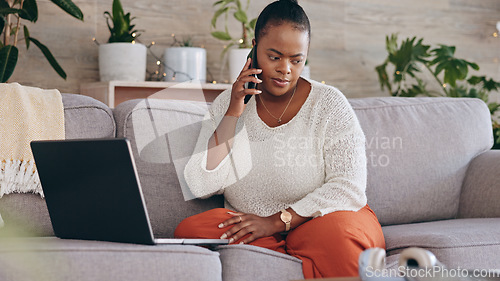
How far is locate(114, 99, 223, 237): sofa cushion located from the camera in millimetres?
1837

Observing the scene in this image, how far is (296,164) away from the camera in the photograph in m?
1.72

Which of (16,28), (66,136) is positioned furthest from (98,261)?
(16,28)

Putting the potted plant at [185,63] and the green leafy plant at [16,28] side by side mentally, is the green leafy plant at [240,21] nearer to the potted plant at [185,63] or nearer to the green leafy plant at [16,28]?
the potted plant at [185,63]

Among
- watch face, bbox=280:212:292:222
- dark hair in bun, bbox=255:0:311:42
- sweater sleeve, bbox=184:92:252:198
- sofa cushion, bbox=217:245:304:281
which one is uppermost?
dark hair in bun, bbox=255:0:311:42

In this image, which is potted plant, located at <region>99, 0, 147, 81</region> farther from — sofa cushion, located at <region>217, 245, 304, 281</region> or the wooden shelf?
sofa cushion, located at <region>217, 245, 304, 281</region>

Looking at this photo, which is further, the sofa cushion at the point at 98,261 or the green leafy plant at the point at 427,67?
the green leafy plant at the point at 427,67

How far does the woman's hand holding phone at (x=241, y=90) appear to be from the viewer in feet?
5.58

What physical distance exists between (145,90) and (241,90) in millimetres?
1353

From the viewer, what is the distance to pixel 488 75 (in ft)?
13.3

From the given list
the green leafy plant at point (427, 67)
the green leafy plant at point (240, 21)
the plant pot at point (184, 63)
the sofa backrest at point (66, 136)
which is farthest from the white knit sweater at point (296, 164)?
the green leafy plant at point (427, 67)

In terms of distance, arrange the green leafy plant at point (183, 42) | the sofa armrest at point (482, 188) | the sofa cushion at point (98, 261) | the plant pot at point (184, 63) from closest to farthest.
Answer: the sofa cushion at point (98, 261)
the sofa armrest at point (482, 188)
the plant pot at point (184, 63)
the green leafy plant at point (183, 42)

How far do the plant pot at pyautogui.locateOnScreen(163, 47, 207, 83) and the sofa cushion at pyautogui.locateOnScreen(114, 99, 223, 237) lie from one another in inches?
40.2

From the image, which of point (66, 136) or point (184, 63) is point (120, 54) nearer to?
point (184, 63)

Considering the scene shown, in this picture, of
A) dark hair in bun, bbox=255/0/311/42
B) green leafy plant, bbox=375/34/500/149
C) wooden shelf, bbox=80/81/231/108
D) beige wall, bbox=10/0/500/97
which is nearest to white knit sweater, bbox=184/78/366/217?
dark hair in bun, bbox=255/0/311/42
